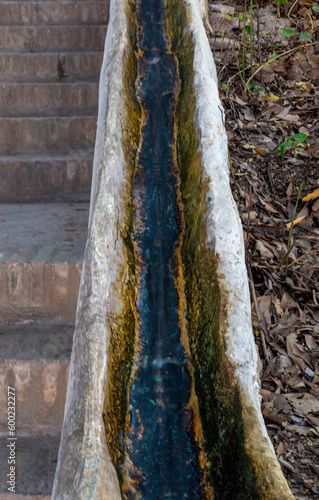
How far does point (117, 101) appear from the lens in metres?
2.01

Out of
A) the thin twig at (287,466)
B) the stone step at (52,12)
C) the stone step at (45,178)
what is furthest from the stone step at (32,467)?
the stone step at (52,12)

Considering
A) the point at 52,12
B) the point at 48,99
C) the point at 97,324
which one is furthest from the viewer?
the point at 52,12

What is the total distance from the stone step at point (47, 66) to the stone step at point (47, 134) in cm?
46

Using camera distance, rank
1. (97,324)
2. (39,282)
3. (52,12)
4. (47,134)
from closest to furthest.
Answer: (97,324)
(39,282)
(47,134)
(52,12)

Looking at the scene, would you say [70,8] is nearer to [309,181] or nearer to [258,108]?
[258,108]

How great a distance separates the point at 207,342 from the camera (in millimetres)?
1463

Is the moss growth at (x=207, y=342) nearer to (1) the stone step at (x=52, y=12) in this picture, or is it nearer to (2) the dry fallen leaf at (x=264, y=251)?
(2) the dry fallen leaf at (x=264, y=251)

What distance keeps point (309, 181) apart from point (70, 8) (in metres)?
2.08

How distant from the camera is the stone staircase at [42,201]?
1.61 metres

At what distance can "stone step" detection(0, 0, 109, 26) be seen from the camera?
322cm

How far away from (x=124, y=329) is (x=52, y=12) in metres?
2.69

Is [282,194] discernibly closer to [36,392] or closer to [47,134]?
[47,134]

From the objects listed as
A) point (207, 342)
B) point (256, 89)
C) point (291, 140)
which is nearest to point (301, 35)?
Result: point (256, 89)

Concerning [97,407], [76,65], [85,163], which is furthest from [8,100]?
[97,407]
